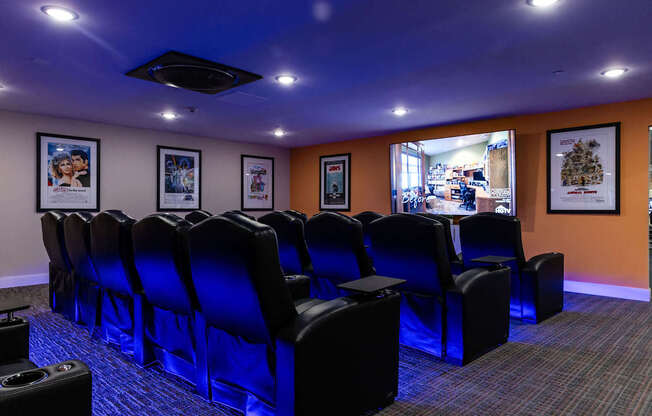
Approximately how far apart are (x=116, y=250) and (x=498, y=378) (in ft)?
8.34

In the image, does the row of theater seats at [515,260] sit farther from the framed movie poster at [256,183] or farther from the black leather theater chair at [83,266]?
the framed movie poster at [256,183]

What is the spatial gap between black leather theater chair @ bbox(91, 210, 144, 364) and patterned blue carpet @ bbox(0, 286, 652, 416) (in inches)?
5.7

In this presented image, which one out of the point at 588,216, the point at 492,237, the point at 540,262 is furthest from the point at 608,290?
the point at 492,237

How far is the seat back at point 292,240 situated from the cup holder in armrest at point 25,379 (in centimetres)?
239

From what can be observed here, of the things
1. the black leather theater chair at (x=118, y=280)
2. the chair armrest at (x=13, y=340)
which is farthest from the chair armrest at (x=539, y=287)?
the chair armrest at (x=13, y=340)

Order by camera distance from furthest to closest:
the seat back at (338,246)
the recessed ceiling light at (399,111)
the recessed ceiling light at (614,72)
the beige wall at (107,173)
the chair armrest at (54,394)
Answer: the beige wall at (107,173) → the recessed ceiling light at (399,111) → the recessed ceiling light at (614,72) → the seat back at (338,246) → the chair armrest at (54,394)

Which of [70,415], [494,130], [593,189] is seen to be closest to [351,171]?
[494,130]

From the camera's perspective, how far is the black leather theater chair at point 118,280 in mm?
2520

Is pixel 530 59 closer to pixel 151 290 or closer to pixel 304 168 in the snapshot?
pixel 151 290

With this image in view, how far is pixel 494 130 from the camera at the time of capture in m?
6.18

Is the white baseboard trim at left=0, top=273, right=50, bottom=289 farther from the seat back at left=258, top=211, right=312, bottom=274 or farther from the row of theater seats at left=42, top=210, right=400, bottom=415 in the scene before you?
the seat back at left=258, top=211, right=312, bottom=274

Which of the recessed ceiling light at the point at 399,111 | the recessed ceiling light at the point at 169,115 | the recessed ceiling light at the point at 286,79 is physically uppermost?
the recessed ceiling light at the point at 399,111

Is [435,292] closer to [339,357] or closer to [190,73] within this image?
[339,357]

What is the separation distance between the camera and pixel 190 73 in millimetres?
3777
